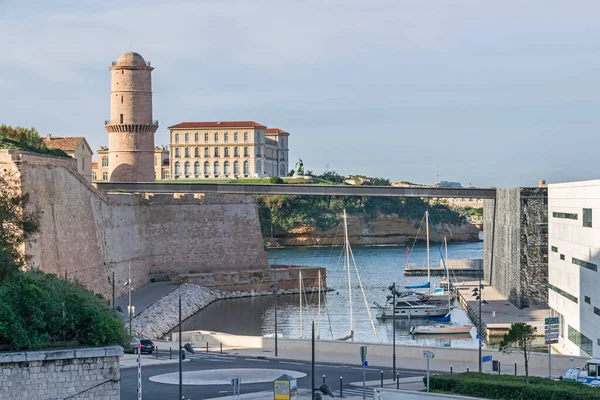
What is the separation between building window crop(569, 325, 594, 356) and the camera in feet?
121

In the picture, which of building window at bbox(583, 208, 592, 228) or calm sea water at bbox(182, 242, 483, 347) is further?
calm sea water at bbox(182, 242, 483, 347)

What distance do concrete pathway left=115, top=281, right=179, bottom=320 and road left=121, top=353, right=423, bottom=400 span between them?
53.0ft

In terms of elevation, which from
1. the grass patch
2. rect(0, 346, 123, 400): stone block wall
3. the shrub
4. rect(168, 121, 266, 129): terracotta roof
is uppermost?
rect(168, 121, 266, 129): terracotta roof

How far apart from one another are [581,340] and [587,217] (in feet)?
14.3

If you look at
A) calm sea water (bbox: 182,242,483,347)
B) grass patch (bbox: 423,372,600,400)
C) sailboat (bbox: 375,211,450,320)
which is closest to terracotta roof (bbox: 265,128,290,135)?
calm sea water (bbox: 182,242,483,347)

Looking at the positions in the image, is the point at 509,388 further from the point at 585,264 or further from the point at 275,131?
the point at 275,131

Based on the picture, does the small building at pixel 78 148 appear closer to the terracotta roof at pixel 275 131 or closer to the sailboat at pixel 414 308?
the sailboat at pixel 414 308

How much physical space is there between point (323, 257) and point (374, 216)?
2625 cm

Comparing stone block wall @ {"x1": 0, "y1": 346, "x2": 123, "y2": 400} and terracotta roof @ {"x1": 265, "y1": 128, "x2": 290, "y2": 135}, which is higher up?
terracotta roof @ {"x1": 265, "y1": 128, "x2": 290, "y2": 135}

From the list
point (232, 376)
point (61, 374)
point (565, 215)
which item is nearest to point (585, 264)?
point (565, 215)

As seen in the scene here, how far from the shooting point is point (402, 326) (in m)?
54.7

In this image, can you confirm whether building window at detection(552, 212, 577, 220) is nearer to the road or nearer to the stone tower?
the road

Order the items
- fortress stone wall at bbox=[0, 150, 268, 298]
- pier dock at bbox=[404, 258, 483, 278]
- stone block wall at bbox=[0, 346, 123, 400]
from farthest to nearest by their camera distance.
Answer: pier dock at bbox=[404, 258, 483, 278] < fortress stone wall at bbox=[0, 150, 268, 298] < stone block wall at bbox=[0, 346, 123, 400]

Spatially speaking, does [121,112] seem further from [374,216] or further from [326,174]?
[326,174]
